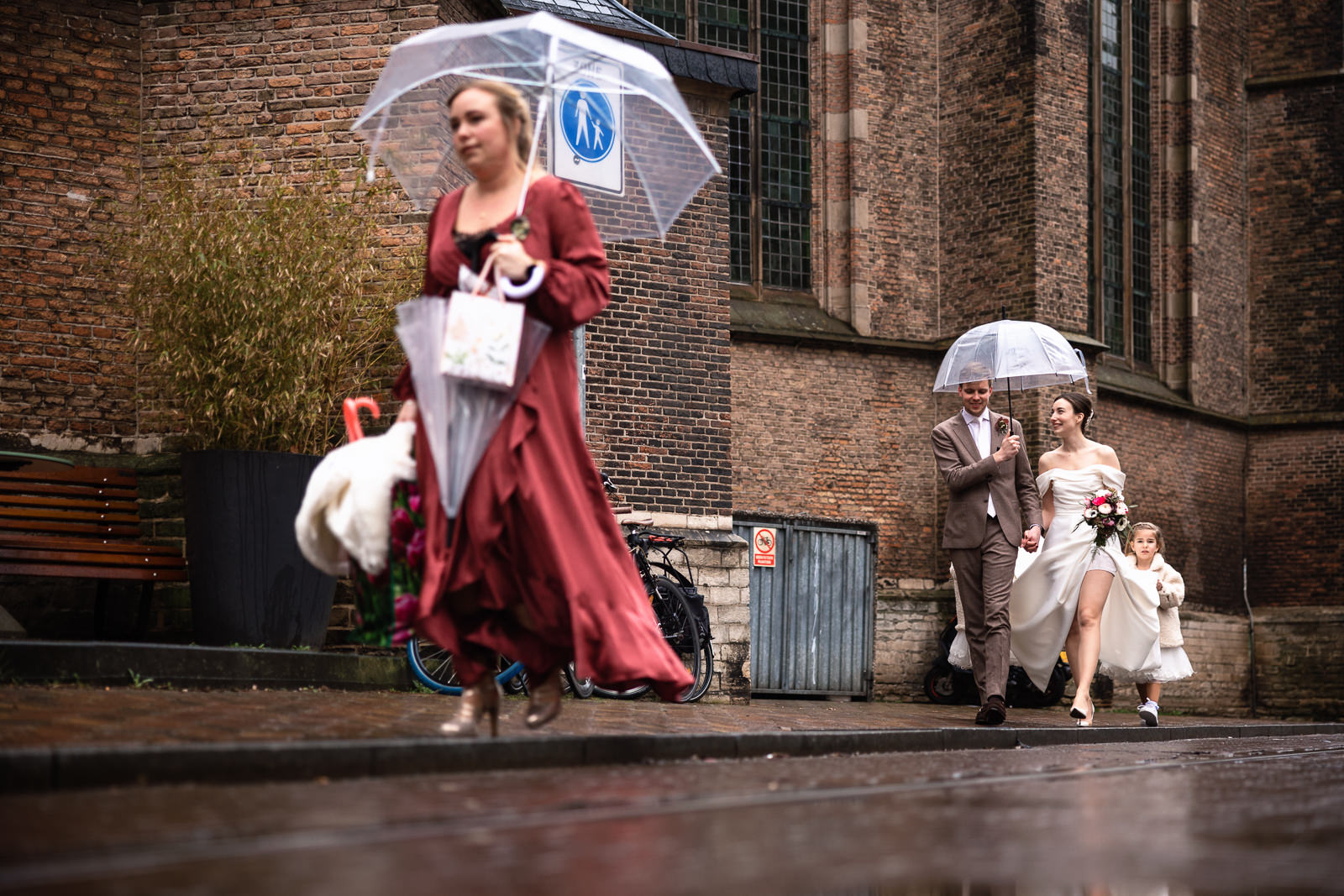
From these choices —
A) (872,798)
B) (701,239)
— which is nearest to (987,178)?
(701,239)

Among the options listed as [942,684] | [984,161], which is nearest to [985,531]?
[942,684]

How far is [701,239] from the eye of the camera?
1385cm

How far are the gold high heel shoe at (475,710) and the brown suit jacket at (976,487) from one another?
14.3 feet

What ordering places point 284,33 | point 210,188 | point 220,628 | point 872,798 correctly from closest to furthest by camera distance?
point 872,798 → point 220,628 → point 210,188 → point 284,33

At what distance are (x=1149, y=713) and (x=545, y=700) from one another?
20.5 feet

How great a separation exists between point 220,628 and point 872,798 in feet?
17.0

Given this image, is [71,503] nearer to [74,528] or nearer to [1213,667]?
[74,528]

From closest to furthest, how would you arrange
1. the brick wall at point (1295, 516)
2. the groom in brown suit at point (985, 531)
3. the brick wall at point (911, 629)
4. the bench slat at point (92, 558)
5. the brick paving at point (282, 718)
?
1. the brick paving at point (282, 718)
2. the bench slat at point (92, 558)
3. the groom in brown suit at point (985, 531)
4. the brick wall at point (911, 629)
5. the brick wall at point (1295, 516)

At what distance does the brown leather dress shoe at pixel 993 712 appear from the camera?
29.8 feet

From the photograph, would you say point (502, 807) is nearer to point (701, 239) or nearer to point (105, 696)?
point (105, 696)

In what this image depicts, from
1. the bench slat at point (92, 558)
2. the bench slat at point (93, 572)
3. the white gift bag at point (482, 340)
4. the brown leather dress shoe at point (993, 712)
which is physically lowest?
the brown leather dress shoe at point (993, 712)

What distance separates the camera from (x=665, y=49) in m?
13.6

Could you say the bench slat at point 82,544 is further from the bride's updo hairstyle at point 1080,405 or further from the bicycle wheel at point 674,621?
the bride's updo hairstyle at point 1080,405

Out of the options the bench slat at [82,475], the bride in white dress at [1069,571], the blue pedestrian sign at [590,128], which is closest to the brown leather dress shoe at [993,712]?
the bride in white dress at [1069,571]
